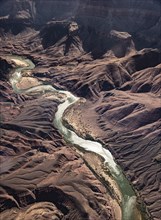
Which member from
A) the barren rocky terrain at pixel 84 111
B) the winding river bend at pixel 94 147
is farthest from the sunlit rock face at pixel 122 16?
the winding river bend at pixel 94 147

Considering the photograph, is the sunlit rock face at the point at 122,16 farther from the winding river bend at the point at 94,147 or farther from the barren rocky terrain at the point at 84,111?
the winding river bend at the point at 94,147

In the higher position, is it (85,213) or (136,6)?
(136,6)

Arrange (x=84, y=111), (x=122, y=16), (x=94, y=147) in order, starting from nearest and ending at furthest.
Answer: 1. (x=94, y=147)
2. (x=84, y=111)
3. (x=122, y=16)

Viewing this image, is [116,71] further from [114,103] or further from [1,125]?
[1,125]

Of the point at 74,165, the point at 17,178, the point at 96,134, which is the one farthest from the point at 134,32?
the point at 17,178

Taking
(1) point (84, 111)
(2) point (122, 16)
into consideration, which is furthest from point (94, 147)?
(2) point (122, 16)

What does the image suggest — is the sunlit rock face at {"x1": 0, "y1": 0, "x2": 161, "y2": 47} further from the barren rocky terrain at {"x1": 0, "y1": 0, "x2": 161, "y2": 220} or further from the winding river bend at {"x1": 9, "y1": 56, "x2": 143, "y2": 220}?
the winding river bend at {"x1": 9, "y1": 56, "x2": 143, "y2": 220}

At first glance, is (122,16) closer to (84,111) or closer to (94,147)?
(84,111)
